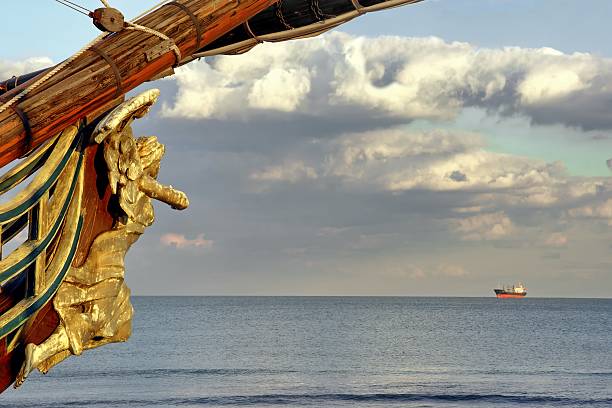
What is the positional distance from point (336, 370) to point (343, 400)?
12335 mm

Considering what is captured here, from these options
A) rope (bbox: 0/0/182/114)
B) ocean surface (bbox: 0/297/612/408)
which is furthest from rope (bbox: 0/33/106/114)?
ocean surface (bbox: 0/297/612/408)

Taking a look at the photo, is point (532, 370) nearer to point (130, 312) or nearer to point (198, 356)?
point (198, 356)

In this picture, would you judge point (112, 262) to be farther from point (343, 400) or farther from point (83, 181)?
point (343, 400)

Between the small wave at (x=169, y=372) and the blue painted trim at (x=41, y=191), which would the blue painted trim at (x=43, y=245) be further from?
the small wave at (x=169, y=372)

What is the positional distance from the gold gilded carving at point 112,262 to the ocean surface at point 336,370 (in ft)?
93.9

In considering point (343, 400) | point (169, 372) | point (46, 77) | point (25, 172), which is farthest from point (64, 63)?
point (169, 372)

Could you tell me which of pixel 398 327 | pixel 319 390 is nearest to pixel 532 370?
pixel 319 390

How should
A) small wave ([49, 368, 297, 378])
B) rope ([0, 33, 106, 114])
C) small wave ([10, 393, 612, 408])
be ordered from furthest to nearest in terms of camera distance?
small wave ([49, 368, 297, 378]) < small wave ([10, 393, 612, 408]) < rope ([0, 33, 106, 114])

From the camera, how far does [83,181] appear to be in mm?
5160

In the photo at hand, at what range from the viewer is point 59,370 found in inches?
1795

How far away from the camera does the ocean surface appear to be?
35031 millimetres

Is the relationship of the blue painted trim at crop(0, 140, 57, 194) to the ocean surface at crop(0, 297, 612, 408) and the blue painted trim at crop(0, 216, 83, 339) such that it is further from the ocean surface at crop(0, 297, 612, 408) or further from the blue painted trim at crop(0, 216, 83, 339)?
the ocean surface at crop(0, 297, 612, 408)

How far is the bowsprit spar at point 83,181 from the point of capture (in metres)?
4.80

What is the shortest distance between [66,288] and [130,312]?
57 cm
